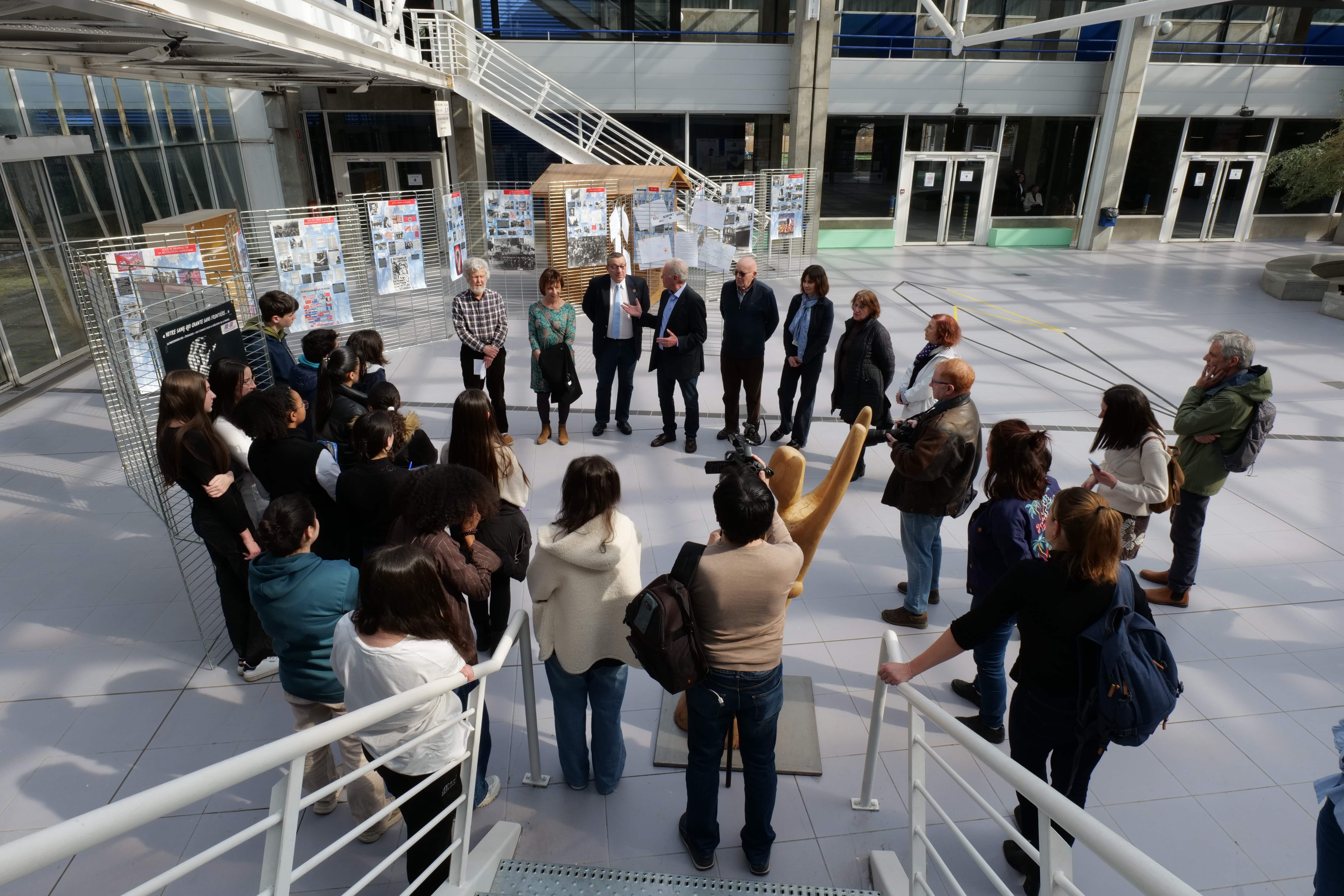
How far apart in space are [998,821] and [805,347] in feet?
15.9

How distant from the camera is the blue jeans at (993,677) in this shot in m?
3.60

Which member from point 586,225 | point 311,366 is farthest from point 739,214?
point 311,366

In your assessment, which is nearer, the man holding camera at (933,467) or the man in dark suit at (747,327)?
the man holding camera at (933,467)

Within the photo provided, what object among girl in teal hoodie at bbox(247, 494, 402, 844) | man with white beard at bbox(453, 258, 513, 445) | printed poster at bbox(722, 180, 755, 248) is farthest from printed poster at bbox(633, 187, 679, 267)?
girl in teal hoodie at bbox(247, 494, 402, 844)

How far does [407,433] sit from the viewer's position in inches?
163

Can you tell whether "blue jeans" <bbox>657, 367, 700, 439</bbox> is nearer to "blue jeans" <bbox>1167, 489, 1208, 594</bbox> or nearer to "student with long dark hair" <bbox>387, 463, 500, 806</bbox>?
"blue jeans" <bbox>1167, 489, 1208, 594</bbox>

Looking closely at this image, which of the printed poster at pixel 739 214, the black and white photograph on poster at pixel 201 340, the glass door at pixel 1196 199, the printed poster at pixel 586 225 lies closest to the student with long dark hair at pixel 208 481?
the black and white photograph on poster at pixel 201 340

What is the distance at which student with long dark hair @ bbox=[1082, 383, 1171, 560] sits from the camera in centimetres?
387

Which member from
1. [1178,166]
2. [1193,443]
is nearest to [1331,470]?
[1193,443]

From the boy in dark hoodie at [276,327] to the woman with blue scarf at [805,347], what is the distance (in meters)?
3.75

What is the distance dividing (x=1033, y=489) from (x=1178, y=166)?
19.0 meters

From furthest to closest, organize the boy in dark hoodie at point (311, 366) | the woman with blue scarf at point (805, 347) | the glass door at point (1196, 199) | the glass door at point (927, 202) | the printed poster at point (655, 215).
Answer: the glass door at point (1196, 199) < the glass door at point (927, 202) < the printed poster at point (655, 215) < the woman with blue scarf at point (805, 347) < the boy in dark hoodie at point (311, 366)

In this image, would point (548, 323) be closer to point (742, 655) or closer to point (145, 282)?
point (145, 282)

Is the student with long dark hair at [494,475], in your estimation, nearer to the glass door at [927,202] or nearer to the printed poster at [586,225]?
the printed poster at [586,225]
